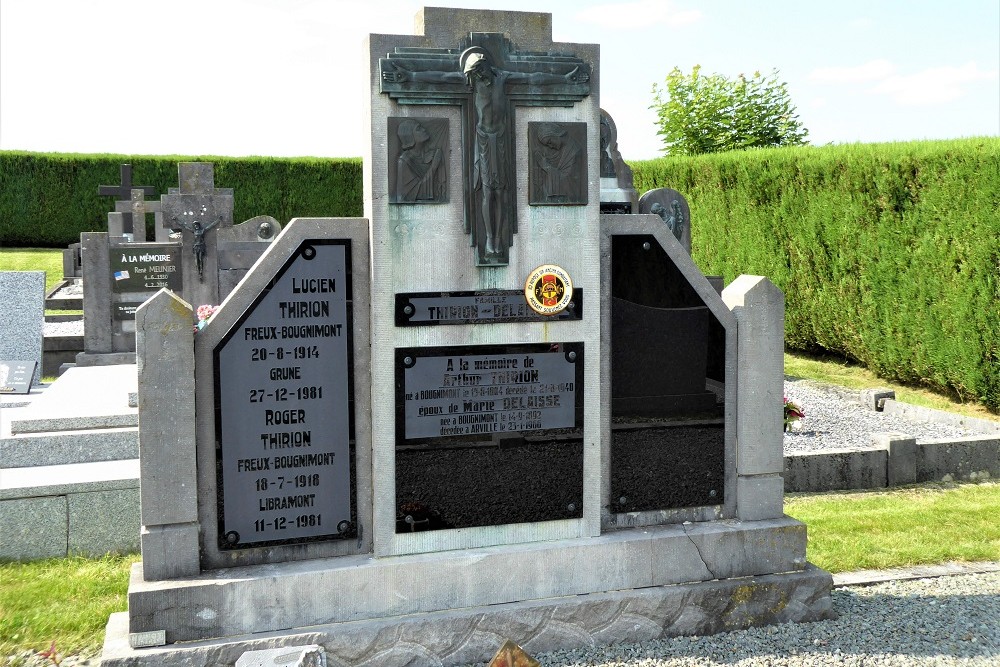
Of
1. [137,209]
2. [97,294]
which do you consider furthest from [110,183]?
[97,294]

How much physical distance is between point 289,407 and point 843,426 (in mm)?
7358

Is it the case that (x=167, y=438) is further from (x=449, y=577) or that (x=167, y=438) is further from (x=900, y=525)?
(x=900, y=525)

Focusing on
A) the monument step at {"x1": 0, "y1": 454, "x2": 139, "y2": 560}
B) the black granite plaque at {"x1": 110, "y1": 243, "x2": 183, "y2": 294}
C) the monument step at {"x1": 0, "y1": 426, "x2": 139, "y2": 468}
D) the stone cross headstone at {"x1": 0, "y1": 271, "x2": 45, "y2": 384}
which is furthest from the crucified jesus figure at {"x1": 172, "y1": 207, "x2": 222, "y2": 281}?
the monument step at {"x1": 0, "y1": 454, "x2": 139, "y2": 560}

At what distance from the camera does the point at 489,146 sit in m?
4.31

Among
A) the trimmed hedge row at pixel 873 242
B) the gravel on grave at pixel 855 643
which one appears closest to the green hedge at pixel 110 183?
the trimmed hedge row at pixel 873 242

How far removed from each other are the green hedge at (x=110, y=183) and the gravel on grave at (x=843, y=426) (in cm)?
1909

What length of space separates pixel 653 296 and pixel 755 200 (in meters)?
11.6

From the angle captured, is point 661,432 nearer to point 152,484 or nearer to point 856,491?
point 152,484

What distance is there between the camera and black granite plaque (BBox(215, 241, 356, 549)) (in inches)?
166

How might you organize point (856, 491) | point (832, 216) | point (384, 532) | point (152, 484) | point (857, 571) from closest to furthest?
point (152, 484), point (384, 532), point (857, 571), point (856, 491), point (832, 216)

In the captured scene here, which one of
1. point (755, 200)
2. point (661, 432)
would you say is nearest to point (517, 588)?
point (661, 432)

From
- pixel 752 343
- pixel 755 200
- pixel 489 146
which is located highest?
pixel 755 200

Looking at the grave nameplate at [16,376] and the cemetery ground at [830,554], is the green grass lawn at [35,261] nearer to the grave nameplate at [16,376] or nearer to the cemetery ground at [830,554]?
the grave nameplate at [16,376]

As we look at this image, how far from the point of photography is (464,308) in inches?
172
